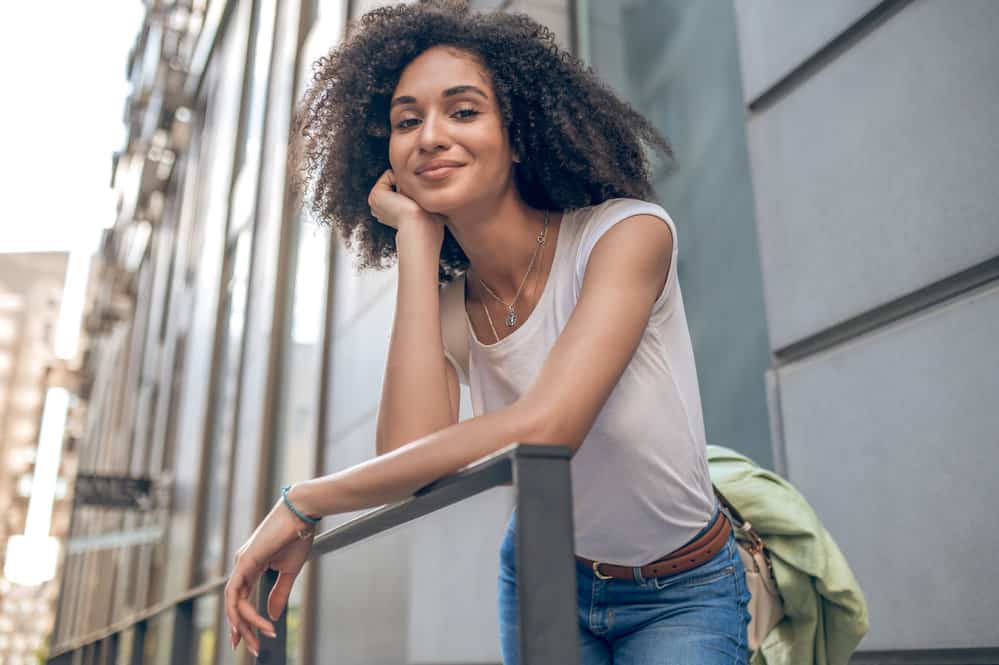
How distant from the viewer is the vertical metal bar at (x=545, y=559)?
2.80ft

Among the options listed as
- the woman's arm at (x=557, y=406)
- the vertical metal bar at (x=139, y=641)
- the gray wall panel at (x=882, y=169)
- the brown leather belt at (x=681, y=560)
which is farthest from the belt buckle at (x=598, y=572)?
the vertical metal bar at (x=139, y=641)

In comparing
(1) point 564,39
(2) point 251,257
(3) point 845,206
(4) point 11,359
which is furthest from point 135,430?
(4) point 11,359

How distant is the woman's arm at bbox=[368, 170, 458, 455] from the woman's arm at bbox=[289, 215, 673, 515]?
0.99ft

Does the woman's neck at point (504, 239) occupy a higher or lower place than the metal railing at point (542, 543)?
higher

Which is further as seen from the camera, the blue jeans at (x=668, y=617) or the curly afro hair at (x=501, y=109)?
the curly afro hair at (x=501, y=109)

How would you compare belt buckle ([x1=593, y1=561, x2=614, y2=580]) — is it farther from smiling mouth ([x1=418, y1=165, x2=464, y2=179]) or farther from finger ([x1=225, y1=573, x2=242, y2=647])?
smiling mouth ([x1=418, y1=165, x2=464, y2=179])

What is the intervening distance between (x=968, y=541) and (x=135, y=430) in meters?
17.2

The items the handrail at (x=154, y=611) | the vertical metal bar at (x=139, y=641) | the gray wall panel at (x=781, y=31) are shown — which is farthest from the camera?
the vertical metal bar at (x=139, y=641)

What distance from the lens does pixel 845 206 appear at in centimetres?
258

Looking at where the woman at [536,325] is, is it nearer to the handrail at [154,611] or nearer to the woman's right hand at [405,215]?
the woman's right hand at [405,215]

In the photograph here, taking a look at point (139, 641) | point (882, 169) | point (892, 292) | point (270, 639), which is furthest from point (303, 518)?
point (139, 641)

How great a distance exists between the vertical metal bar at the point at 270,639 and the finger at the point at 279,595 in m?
0.02

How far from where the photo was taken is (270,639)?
165cm

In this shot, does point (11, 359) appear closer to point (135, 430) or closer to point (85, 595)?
point (85, 595)
